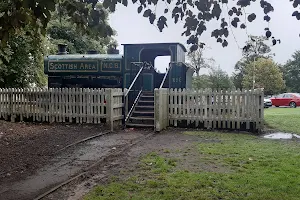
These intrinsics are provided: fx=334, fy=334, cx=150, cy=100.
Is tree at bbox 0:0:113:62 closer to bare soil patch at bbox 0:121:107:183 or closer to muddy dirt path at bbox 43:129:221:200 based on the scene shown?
muddy dirt path at bbox 43:129:221:200

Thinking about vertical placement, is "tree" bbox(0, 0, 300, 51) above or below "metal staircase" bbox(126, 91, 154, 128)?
above

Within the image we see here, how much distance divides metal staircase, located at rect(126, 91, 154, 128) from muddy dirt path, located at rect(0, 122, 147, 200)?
6.42 ft

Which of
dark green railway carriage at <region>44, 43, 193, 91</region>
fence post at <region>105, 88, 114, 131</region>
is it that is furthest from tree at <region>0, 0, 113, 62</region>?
dark green railway carriage at <region>44, 43, 193, 91</region>

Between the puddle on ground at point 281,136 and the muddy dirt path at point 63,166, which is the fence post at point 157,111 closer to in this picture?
the muddy dirt path at point 63,166

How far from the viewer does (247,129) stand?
1117cm

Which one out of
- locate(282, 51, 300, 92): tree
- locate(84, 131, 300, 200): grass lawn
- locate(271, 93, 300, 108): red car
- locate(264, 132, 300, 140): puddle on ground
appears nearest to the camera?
locate(84, 131, 300, 200): grass lawn

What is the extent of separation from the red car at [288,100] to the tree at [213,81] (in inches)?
249

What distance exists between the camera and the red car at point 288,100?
3384cm

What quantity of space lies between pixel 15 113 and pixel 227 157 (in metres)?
9.89

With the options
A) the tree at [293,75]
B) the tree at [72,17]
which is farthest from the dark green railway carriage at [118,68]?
the tree at [293,75]

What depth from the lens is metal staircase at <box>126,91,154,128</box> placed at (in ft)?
39.0

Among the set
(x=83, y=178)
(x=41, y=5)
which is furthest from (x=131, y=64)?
(x=41, y=5)

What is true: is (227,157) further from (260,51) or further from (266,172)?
(260,51)

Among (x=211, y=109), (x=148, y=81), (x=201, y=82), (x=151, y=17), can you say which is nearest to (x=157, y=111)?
(x=211, y=109)
